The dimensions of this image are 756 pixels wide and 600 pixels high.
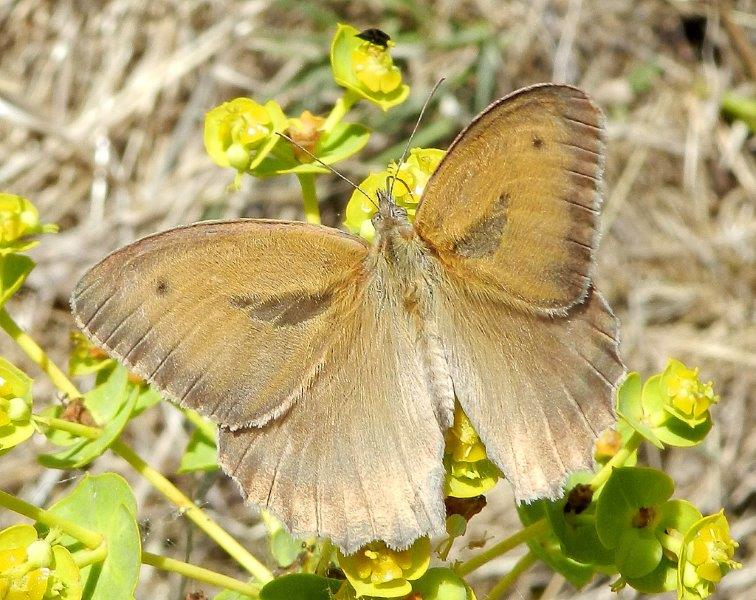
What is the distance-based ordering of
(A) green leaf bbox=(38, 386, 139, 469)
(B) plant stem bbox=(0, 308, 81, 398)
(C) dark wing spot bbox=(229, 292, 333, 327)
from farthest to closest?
(B) plant stem bbox=(0, 308, 81, 398), (A) green leaf bbox=(38, 386, 139, 469), (C) dark wing spot bbox=(229, 292, 333, 327)

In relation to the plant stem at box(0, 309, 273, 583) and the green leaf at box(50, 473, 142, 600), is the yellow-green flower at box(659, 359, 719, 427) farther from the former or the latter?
the green leaf at box(50, 473, 142, 600)

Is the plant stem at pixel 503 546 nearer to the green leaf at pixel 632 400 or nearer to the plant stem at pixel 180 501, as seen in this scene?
the green leaf at pixel 632 400

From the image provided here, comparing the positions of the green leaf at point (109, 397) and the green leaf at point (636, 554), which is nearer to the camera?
the green leaf at point (636, 554)

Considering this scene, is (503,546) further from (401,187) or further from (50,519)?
(50,519)

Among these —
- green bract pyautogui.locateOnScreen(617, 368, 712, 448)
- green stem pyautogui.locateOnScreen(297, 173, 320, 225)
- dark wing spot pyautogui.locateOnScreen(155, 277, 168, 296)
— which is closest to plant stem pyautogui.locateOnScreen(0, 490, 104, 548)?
dark wing spot pyautogui.locateOnScreen(155, 277, 168, 296)

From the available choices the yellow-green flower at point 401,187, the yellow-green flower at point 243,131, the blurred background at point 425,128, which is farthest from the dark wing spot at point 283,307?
the blurred background at point 425,128

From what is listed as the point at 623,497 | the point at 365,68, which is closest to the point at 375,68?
the point at 365,68

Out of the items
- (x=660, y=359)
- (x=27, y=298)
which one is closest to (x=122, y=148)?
(x=27, y=298)
